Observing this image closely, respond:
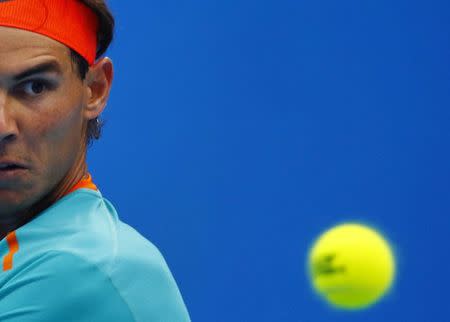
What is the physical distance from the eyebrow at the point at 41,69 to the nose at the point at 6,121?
27 millimetres

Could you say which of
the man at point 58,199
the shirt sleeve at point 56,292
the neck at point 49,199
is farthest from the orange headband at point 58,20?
the shirt sleeve at point 56,292

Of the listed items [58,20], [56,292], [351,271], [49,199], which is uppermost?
[351,271]

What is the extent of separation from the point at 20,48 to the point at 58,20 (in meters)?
0.07

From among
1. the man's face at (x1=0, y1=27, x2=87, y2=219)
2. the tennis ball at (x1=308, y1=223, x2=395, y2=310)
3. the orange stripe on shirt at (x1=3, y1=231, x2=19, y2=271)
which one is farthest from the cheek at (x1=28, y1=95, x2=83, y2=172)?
the tennis ball at (x1=308, y1=223, x2=395, y2=310)

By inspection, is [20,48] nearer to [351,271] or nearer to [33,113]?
[33,113]

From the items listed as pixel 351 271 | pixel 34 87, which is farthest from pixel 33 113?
pixel 351 271

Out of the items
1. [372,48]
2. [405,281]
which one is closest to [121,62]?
[372,48]

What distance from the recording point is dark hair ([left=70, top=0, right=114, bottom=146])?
3.51ft

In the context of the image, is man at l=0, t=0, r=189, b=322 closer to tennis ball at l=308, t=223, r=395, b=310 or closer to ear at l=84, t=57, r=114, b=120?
ear at l=84, t=57, r=114, b=120

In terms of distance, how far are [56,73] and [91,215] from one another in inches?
7.0

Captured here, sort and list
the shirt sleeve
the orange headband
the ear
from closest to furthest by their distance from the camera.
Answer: the shirt sleeve
the orange headband
the ear

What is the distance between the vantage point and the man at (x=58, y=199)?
904mm

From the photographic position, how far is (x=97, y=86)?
1153 mm

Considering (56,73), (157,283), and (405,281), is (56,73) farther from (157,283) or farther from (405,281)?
(405,281)
